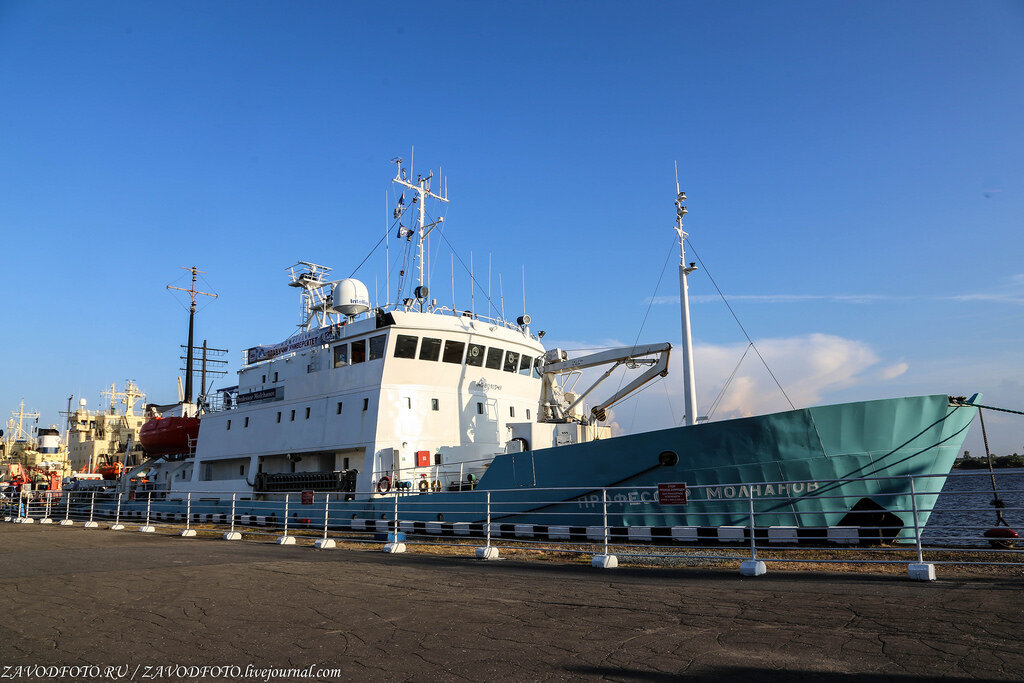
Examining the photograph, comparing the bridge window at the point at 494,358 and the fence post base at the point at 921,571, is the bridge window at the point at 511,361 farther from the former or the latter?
the fence post base at the point at 921,571

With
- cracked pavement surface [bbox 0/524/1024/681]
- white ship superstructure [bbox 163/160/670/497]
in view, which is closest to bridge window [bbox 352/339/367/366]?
white ship superstructure [bbox 163/160/670/497]

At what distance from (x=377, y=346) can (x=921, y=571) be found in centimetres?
1447

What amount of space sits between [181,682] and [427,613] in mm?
Answer: 2439

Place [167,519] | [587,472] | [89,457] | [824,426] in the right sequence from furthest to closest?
1. [89,457]
2. [167,519]
3. [587,472]
4. [824,426]

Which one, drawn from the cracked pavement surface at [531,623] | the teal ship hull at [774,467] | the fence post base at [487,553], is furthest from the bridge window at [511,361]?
the cracked pavement surface at [531,623]

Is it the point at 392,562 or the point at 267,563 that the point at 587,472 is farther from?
the point at 267,563

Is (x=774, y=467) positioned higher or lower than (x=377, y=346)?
lower

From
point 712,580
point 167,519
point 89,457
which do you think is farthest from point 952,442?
point 89,457

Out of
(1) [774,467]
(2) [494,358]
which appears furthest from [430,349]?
(1) [774,467]

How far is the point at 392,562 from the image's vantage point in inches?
424

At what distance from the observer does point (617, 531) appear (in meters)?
13.7

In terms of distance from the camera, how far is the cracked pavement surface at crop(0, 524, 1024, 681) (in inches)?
176

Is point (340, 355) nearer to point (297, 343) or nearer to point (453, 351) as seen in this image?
point (297, 343)

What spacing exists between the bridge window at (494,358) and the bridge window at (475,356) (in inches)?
9.9
